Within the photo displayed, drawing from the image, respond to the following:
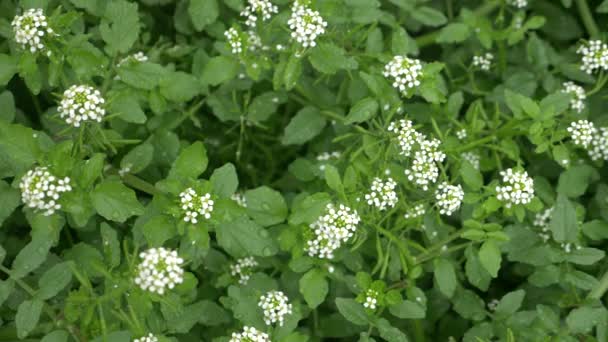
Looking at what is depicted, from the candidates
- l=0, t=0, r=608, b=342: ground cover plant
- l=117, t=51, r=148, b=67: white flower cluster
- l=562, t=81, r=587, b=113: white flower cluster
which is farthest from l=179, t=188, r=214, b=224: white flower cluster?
l=562, t=81, r=587, b=113: white flower cluster

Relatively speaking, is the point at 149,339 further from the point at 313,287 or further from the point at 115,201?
the point at 313,287

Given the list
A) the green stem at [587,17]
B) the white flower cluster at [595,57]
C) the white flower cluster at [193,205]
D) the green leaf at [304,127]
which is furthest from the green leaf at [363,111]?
the green stem at [587,17]

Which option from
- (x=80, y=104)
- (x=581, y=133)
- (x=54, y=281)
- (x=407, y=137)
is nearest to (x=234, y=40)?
(x=80, y=104)

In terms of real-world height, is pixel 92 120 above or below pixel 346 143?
above

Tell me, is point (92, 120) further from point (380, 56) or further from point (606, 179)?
point (606, 179)

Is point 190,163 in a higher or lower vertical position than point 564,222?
higher

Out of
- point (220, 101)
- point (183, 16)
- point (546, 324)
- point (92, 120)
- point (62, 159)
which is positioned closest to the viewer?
point (62, 159)

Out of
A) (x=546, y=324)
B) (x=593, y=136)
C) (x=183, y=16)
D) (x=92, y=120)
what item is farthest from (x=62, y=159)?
(x=593, y=136)

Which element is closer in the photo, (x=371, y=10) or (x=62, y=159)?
(x=62, y=159)
